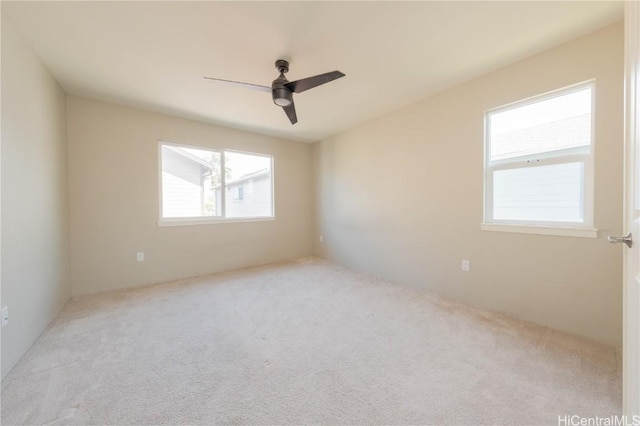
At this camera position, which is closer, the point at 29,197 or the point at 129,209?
the point at 29,197

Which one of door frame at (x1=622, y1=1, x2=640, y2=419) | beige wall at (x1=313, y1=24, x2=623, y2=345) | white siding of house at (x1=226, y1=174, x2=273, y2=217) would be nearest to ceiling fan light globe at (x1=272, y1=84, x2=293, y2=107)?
beige wall at (x1=313, y1=24, x2=623, y2=345)

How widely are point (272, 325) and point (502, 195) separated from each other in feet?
8.54

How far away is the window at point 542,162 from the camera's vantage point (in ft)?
6.54

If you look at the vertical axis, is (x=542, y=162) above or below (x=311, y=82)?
below

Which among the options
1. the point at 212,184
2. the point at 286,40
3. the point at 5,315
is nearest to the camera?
the point at 5,315

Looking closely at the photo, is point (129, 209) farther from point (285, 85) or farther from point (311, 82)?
point (311, 82)

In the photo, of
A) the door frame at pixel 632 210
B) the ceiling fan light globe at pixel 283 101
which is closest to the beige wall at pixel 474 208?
the door frame at pixel 632 210

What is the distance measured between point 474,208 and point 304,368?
2.29 meters

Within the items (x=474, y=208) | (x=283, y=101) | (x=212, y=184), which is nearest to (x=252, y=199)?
(x=212, y=184)

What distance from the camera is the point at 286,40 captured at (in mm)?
1942

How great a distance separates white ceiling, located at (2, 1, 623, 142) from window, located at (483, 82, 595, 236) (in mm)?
503

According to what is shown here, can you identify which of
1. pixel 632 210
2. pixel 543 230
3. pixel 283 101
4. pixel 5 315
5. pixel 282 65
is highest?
pixel 282 65

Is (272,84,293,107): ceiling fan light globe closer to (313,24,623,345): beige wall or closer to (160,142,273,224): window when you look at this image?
(313,24,623,345): beige wall

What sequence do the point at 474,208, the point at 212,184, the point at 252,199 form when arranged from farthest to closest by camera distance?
1. the point at 252,199
2. the point at 212,184
3. the point at 474,208
